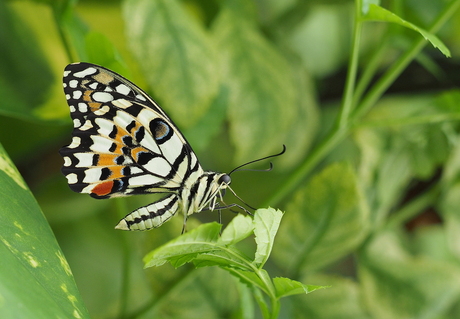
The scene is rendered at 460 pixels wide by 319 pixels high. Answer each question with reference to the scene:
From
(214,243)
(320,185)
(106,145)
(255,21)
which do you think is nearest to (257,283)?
(214,243)

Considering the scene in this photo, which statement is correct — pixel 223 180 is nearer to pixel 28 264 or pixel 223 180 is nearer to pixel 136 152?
pixel 136 152

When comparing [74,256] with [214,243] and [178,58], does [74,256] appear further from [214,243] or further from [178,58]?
[214,243]

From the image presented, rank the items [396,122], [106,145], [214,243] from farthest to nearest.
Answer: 1. [396,122]
2. [106,145]
3. [214,243]

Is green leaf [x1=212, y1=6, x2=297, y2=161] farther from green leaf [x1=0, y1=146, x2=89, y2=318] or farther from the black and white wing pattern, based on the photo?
green leaf [x1=0, y1=146, x2=89, y2=318]

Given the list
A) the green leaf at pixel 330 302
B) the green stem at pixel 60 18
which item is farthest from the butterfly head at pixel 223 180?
the green leaf at pixel 330 302

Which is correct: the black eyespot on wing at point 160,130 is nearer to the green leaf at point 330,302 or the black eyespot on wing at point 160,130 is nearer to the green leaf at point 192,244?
the green leaf at point 192,244

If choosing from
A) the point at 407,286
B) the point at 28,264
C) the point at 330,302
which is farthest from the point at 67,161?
the point at 407,286

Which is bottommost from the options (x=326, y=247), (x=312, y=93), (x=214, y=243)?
(x=326, y=247)
